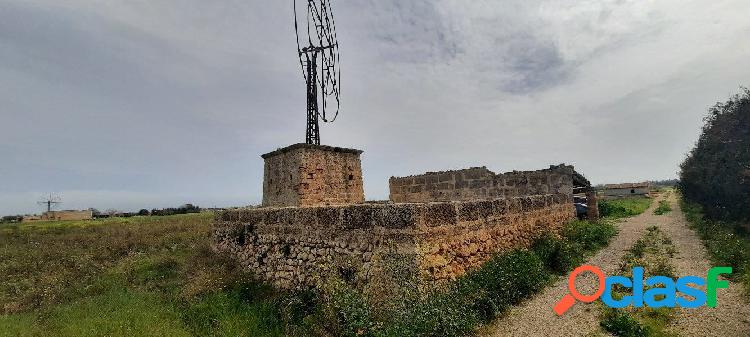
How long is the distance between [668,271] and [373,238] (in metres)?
5.83

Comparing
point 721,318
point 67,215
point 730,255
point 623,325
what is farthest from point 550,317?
point 67,215

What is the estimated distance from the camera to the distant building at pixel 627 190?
168 ft

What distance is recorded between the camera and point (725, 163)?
20297 millimetres

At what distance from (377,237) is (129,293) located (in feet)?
20.4

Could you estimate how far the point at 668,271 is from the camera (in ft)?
23.4

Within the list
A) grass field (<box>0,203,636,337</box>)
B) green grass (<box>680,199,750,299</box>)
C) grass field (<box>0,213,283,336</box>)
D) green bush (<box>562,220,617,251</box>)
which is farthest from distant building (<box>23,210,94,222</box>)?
green grass (<box>680,199,750,299</box>)

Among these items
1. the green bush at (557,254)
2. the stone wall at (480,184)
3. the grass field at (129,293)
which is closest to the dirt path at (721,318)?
the green bush at (557,254)

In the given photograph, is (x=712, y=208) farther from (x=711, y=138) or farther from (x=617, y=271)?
(x=617, y=271)

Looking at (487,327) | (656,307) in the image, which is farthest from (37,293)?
(656,307)

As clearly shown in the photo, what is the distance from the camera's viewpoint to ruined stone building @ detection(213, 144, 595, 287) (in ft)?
18.5

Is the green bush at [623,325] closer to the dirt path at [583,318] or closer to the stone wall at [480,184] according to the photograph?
the dirt path at [583,318]

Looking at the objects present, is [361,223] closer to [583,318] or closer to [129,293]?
[583,318]

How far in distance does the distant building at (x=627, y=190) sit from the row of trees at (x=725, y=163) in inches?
1200

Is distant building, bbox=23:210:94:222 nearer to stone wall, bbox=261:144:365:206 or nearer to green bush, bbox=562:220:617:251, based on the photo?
stone wall, bbox=261:144:365:206
